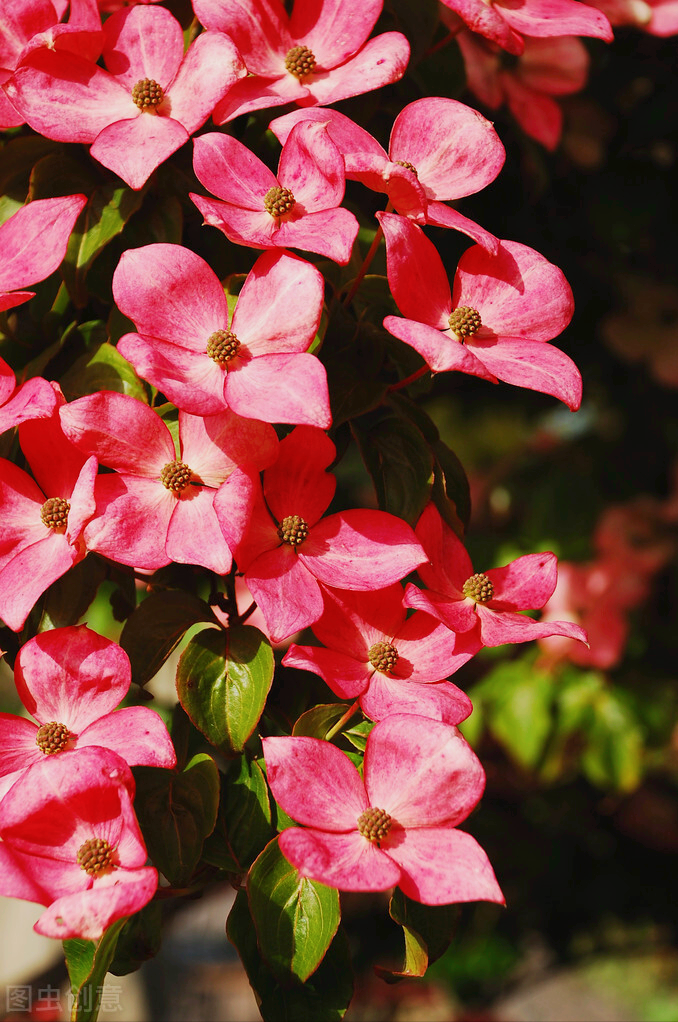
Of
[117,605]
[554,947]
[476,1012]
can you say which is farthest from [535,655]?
[476,1012]

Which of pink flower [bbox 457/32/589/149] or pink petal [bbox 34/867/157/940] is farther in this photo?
pink flower [bbox 457/32/589/149]

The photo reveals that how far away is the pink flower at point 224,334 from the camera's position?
0.41 metres

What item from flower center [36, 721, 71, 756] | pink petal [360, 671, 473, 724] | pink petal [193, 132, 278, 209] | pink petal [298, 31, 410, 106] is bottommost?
pink petal [360, 671, 473, 724]

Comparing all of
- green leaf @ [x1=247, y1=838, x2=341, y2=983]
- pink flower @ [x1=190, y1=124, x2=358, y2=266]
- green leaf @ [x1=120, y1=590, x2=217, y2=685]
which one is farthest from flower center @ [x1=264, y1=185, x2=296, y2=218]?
green leaf @ [x1=247, y1=838, x2=341, y2=983]

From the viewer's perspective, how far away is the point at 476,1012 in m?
2.46

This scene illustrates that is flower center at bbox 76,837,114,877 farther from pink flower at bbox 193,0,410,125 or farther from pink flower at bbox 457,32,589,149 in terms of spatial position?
pink flower at bbox 457,32,589,149

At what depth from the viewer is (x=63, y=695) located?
44cm

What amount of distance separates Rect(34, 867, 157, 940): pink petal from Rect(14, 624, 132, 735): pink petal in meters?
0.09

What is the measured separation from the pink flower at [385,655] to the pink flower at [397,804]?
0.03 m

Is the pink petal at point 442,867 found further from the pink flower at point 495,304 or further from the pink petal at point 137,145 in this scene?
the pink petal at point 137,145

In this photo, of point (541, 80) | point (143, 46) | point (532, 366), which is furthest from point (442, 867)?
point (541, 80)

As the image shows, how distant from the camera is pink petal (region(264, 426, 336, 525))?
448 mm

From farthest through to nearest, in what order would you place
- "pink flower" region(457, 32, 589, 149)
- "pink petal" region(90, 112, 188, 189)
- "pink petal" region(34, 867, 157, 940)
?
1. "pink flower" region(457, 32, 589, 149)
2. "pink petal" region(90, 112, 188, 189)
3. "pink petal" region(34, 867, 157, 940)

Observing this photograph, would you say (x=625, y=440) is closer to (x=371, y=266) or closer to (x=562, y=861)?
(x=371, y=266)
